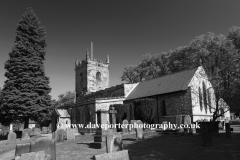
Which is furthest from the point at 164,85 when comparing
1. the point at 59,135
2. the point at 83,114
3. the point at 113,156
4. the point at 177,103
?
the point at 113,156

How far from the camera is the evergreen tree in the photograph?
20094 mm

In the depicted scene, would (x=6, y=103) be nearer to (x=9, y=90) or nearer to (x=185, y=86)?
(x=9, y=90)

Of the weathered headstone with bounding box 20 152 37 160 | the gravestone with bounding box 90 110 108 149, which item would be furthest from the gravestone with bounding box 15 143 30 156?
the gravestone with bounding box 90 110 108 149

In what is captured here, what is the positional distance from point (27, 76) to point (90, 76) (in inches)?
942

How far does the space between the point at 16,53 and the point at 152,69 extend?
2621 cm

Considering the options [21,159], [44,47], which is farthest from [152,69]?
[21,159]

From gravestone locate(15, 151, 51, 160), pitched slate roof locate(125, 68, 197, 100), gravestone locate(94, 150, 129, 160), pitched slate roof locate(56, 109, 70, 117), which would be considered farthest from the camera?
pitched slate roof locate(56, 109, 70, 117)

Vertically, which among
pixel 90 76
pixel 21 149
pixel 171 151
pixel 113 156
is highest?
pixel 90 76

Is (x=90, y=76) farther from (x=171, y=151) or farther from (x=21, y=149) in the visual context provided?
(x=21, y=149)

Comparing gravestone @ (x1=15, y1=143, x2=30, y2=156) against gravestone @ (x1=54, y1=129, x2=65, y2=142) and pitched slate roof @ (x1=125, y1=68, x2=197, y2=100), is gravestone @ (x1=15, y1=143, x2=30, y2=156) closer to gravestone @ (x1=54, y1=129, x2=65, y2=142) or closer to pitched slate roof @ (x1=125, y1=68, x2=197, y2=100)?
gravestone @ (x1=54, y1=129, x2=65, y2=142)

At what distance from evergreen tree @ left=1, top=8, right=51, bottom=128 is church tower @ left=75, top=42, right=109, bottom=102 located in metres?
21.3

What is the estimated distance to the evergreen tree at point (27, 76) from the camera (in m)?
20.1

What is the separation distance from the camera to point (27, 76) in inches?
837

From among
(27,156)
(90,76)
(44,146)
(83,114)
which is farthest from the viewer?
(90,76)
